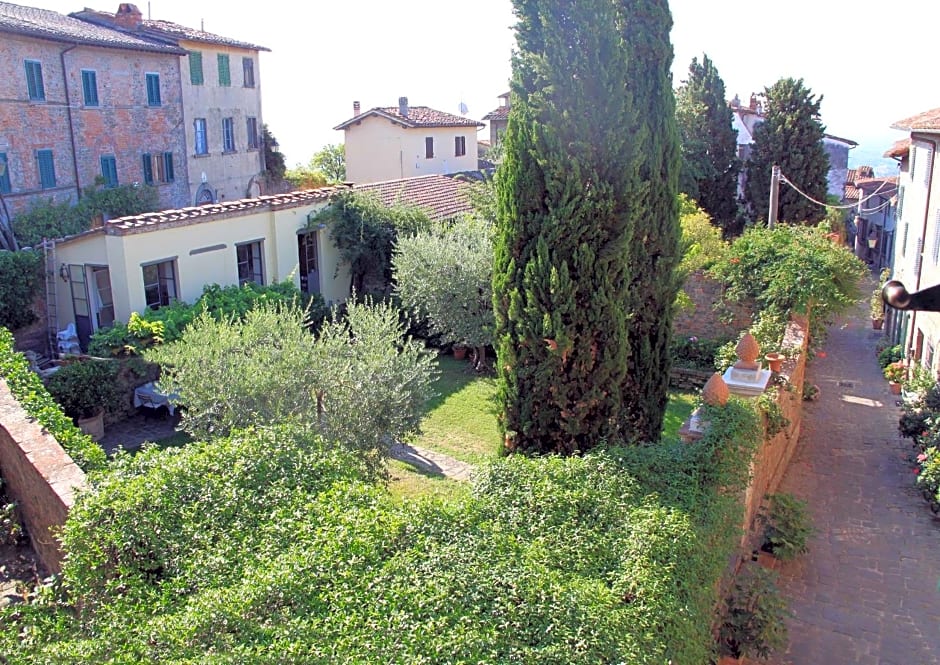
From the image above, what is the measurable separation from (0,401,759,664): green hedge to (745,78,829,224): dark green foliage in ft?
74.9

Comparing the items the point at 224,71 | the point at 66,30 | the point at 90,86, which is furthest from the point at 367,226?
the point at 224,71

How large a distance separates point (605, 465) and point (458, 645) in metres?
2.66

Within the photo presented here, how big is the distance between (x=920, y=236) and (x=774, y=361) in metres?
10.1

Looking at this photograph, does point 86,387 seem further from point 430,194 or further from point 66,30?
point 66,30

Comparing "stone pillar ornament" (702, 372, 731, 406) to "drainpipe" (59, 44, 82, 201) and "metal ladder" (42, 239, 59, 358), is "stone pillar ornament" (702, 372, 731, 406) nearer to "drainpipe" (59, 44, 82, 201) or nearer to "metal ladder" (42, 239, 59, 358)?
"metal ladder" (42, 239, 59, 358)

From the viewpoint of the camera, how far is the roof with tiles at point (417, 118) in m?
36.3

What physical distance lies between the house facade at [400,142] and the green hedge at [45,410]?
26759mm

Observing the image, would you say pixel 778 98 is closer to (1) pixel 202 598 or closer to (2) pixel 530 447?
(2) pixel 530 447

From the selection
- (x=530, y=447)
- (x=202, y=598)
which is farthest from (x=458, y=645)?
(x=530, y=447)

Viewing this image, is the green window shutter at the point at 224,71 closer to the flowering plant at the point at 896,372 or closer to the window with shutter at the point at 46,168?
the window with shutter at the point at 46,168

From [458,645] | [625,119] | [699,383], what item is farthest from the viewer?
[699,383]

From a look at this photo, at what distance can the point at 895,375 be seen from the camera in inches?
667

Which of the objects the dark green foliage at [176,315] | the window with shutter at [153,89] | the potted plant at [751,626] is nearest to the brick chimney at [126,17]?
the window with shutter at [153,89]

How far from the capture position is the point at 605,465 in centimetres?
625
